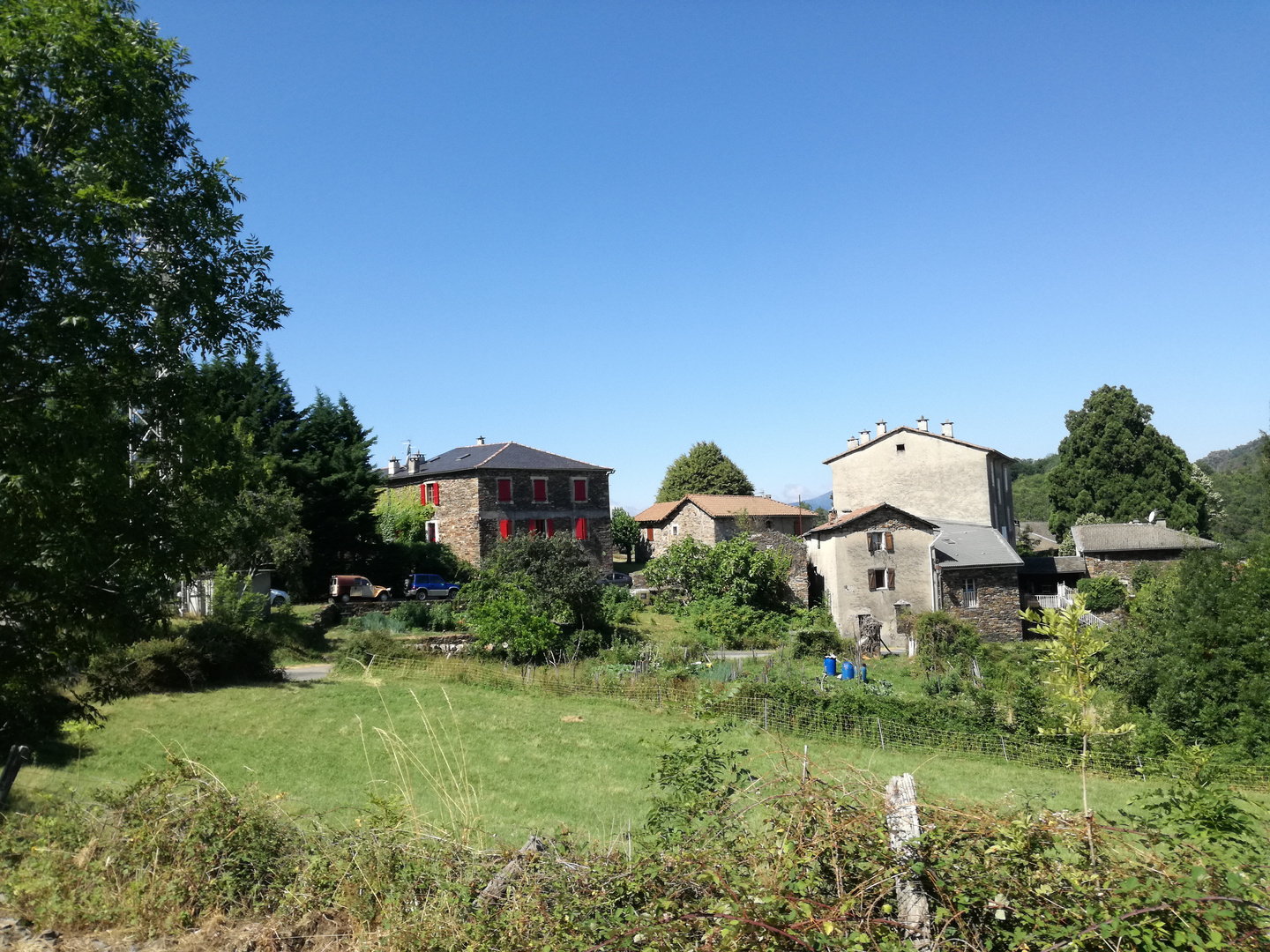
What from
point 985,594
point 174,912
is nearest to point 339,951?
point 174,912

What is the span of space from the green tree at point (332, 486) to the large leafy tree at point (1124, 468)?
44.6 metres

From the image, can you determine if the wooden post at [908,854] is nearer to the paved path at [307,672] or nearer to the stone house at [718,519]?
the paved path at [307,672]

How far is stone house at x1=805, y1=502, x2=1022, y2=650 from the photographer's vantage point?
104ft

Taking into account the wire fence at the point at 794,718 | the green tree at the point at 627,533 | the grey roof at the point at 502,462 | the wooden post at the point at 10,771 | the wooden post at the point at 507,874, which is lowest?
the wire fence at the point at 794,718

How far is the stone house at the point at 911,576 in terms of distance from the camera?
3173 cm

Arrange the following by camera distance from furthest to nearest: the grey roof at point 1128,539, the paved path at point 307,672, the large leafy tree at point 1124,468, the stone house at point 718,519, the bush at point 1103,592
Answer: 1. the large leafy tree at point 1124,468
2. the stone house at point 718,519
3. the grey roof at point 1128,539
4. the bush at point 1103,592
5. the paved path at point 307,672

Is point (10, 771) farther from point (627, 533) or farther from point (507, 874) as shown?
point (627, 533)

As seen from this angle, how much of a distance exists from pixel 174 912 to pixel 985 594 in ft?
107

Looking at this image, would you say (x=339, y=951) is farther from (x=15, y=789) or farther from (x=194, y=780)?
(x=15, y=789)

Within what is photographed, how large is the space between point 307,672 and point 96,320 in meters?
16.8

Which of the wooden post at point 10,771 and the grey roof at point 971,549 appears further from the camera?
the grey roof at point 971,549

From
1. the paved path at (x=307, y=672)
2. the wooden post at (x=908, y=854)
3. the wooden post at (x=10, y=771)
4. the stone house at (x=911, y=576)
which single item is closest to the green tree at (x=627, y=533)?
the stone house at (x=911, y=576)

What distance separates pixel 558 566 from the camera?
27.5 m

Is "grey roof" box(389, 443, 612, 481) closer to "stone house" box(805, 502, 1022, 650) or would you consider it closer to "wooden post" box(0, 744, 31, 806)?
"stone house" box(805, 502, 1022, 650)
